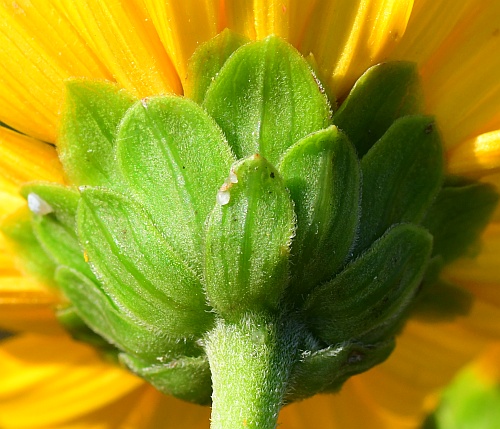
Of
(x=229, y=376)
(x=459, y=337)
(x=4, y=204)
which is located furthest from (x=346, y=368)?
(x=4, y=204)

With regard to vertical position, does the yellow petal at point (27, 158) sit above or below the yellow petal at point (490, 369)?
above

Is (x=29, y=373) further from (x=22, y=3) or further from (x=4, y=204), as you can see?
(x=22, y=3)

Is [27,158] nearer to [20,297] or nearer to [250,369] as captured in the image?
[20,297]

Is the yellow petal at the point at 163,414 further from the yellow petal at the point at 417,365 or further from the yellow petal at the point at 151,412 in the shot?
the yellow petal at the point at 417,365

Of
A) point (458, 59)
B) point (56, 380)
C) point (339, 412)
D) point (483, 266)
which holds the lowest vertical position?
point (339, 412)

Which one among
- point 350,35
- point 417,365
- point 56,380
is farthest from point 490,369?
point 350,35

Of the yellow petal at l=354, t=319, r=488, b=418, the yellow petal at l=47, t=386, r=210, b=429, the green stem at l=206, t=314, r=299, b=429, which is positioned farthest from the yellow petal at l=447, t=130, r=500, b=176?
the yellow petal at l=47, t=386, r=210, b=429

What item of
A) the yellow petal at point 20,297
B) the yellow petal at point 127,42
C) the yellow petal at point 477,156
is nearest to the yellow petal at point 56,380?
the yellow petal at point 20,297
